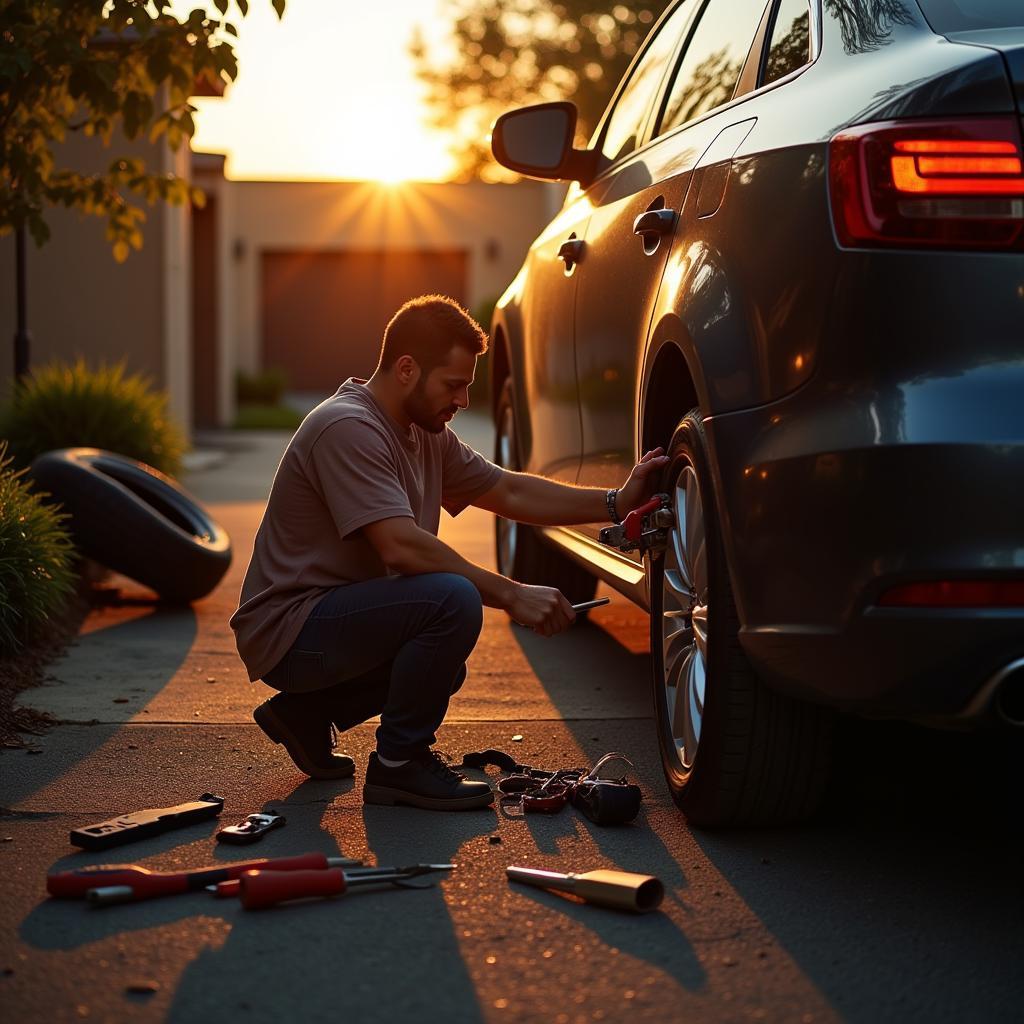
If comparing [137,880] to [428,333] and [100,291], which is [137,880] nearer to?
[428,333]

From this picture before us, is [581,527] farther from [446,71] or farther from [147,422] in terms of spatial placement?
[446,71]

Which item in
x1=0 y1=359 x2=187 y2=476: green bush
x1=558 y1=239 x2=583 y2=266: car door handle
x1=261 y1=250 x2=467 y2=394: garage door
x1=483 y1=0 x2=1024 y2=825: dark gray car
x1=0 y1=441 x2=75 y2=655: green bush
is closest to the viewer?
x1=483 y1=0 x2=1024 y2=825: dark gray car

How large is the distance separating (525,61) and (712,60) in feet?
137

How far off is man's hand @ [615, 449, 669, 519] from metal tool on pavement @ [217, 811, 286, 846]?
3.53 ft

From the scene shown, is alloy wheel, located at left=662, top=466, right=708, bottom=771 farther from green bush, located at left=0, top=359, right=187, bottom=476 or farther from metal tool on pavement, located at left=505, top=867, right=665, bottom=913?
green bush, located at left=0, top=359, right=187, bottom=476

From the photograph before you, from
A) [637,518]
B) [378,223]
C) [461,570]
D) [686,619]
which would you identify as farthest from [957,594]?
[378,223]

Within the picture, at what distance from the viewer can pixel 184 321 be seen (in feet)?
52.1

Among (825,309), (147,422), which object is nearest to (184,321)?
(147,422)

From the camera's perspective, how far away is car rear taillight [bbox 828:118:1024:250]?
8.52 feet

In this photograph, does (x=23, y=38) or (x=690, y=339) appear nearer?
(x=690, y=339)

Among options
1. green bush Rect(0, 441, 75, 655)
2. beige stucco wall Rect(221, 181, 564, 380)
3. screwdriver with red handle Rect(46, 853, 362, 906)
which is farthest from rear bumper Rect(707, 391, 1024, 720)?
beige stucco wall Rect(221, 181, 564, 380)

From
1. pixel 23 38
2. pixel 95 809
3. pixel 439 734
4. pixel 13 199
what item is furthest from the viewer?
pixel 13 199

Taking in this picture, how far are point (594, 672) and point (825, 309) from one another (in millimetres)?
2772

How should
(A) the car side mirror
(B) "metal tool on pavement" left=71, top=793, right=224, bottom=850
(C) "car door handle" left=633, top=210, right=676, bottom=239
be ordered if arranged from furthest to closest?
1. (A) the car side mirror
2. (C) "car door handle" left=633, top=210, right=676, bottom=239
3. (B) "metal tool on pavement" left=71, top=793, right=224, bottom=850
